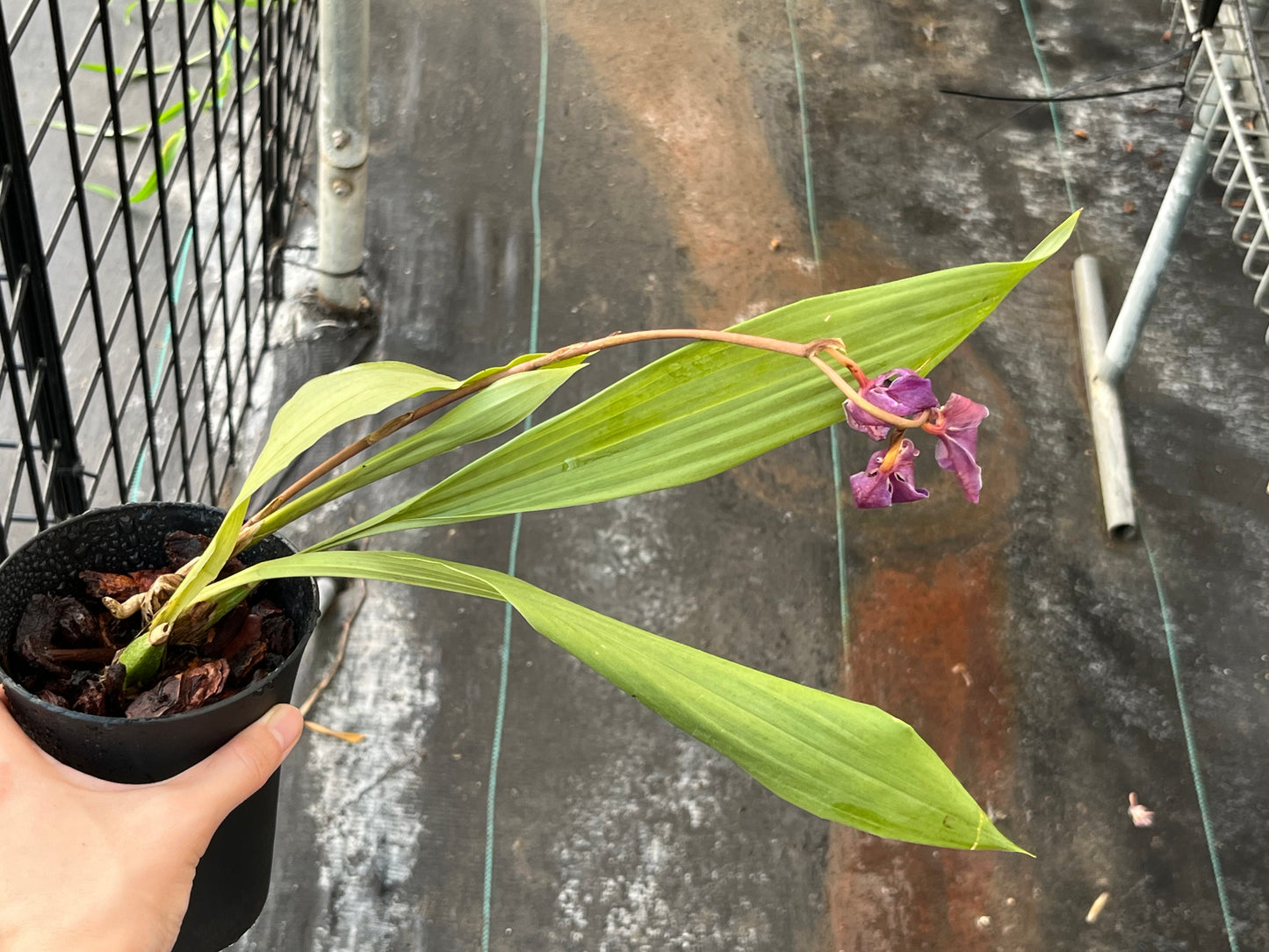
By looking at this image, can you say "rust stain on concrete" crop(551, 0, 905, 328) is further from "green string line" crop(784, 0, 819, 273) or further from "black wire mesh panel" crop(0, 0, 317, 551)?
"black wire mesh panel" crop(0, 0, 317, 551)

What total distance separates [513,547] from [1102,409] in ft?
2.75

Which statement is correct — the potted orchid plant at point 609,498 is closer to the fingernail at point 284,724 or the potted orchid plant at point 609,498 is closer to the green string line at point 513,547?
the fingernail at point 284,724

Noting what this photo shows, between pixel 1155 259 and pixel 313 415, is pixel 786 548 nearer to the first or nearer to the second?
pixel 1155 259

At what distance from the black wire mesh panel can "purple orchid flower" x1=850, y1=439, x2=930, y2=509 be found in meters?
0.55

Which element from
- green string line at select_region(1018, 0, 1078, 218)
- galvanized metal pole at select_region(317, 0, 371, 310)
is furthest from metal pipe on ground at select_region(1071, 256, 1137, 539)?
galvanized metal pole at select_region(317, 0, 371, 310)

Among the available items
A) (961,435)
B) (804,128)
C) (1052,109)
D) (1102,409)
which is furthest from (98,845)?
(1052,109)

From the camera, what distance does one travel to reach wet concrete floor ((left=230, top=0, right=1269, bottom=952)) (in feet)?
3.67

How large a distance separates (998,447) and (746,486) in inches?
14.3

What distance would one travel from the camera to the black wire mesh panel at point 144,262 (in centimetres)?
84

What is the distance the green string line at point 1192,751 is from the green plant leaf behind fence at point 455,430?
1.02 m

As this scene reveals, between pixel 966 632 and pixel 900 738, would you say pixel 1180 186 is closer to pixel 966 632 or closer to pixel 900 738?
pixel 966 632

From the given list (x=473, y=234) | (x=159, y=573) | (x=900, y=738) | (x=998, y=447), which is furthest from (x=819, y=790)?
(x=473, y=234)

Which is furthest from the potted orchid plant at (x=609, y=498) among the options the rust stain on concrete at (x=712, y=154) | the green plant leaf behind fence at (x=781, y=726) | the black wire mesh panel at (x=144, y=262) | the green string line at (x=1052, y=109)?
the green string line at (x=1052, y=109)

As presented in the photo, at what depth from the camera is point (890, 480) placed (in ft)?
1.52
